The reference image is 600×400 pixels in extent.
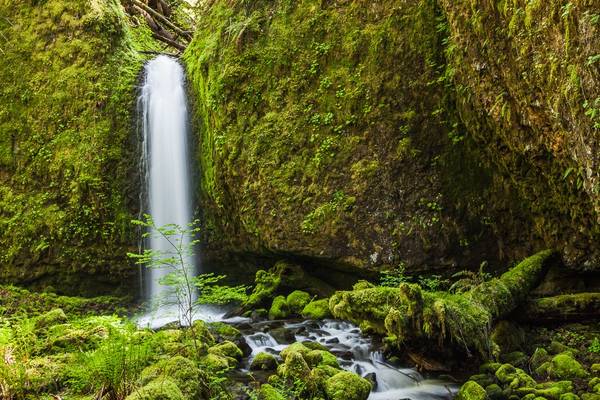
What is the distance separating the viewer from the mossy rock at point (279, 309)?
8.09 meters

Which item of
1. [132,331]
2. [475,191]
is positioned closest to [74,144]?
[132,331]

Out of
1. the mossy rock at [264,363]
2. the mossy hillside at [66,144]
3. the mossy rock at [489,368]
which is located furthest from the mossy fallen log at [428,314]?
the mossy hillside at [66,144]

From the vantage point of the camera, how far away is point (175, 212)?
33.5 ft

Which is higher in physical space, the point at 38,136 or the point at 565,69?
the point at 565,69

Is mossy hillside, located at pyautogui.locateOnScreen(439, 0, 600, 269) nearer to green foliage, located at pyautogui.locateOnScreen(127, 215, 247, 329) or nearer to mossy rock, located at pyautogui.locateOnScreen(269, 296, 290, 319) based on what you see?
green foliage, located at pyautogui.locateOnScreen(127, 215, 247, 329)

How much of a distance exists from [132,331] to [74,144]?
739 centimetres

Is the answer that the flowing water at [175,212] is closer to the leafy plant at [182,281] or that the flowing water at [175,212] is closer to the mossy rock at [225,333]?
the mossy rock at [225,333]

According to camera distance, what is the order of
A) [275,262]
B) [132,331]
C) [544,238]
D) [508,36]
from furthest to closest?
[275,262], [544,238], [508,36], [132,331]

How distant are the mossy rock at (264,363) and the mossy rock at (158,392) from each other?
68.5 inches

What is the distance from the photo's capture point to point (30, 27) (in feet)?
38.3

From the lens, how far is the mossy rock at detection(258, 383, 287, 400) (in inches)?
161

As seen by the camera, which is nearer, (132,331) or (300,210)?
(132,331)

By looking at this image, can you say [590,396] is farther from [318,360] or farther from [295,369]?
[295,369]

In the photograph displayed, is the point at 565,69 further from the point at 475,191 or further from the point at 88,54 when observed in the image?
the point at 88,54
